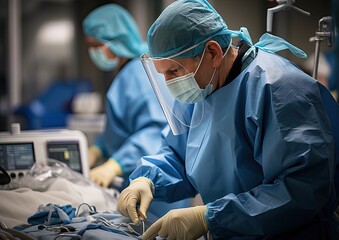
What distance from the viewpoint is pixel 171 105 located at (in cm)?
194

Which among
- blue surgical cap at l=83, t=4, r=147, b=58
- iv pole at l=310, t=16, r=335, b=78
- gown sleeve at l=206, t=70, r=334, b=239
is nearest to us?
gown sleeve at l=206, t=70, r=334, b=239

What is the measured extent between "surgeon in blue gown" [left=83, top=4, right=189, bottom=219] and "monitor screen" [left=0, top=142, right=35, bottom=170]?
1.54ft

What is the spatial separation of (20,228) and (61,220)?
13 cm

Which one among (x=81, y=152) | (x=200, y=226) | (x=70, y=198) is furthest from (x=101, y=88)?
(x=200, y=226)

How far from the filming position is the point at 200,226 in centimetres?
157

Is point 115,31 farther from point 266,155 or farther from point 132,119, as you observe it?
point 266,155

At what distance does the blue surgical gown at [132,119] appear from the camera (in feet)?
9.33

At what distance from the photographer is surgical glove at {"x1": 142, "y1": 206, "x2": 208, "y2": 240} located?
61.9 inches

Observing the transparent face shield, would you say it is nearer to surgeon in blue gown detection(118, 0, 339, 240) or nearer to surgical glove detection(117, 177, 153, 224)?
surgeon in blue gown detection(118, 0, 339, 240)

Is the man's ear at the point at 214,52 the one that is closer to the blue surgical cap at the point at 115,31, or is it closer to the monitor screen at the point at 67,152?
the monitor screen at the point at 67,152

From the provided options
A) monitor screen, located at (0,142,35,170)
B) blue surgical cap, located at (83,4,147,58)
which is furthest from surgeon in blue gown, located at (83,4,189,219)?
monitor screen, located at (0,142,35,170)

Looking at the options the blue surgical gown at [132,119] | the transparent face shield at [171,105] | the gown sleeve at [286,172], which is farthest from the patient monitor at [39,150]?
the gown sleeve at [286,172]

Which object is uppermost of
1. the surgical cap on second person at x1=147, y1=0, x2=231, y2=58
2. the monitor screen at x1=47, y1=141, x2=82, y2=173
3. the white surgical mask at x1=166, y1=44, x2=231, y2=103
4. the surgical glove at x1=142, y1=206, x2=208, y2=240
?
the surgical cap on second person at x1=147, y1=0, x2=231, y2=58

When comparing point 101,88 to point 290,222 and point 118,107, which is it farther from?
point 290,222
